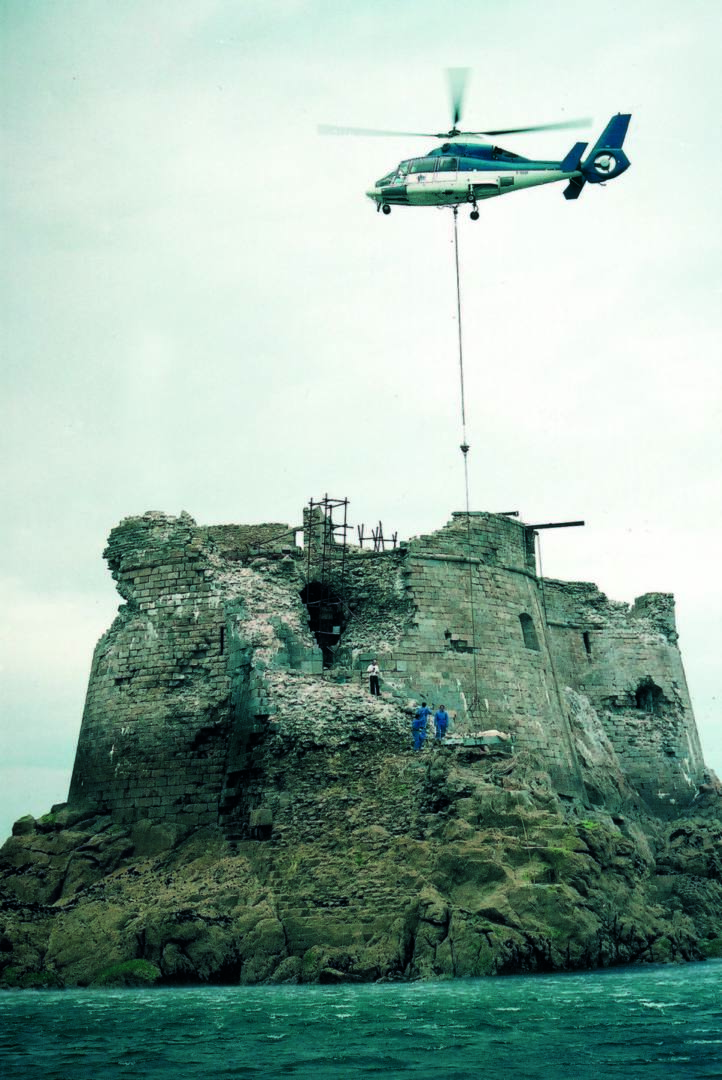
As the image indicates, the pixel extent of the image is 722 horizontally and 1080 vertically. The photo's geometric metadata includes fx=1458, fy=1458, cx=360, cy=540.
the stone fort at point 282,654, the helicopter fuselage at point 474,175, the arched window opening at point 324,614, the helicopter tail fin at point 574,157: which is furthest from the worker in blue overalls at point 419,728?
the helicopter tail fin at point 574,157

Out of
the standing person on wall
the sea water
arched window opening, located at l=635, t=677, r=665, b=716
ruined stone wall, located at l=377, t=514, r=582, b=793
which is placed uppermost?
arched window opening, located at l=635, t=677, r=665, b=716

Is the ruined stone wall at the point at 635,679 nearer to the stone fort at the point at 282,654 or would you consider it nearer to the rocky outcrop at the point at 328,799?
the rocky outcrop at the point at 328,799

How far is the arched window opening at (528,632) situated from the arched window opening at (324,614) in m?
4.29

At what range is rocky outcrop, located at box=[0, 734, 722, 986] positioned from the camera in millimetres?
22688

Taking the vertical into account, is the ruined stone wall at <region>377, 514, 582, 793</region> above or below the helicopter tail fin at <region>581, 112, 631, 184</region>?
below

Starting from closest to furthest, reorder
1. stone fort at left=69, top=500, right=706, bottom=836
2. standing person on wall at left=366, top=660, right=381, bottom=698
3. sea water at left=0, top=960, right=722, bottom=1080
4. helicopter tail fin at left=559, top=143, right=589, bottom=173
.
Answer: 1. sea water at left=0, top=960, right=722, bottom=1080
2. stone fort at left=69, top=500, right=706, bottom=836
3. standing person on wall at left=366, top=660, right=381, bottom=698
4. helicopter tail fin at left=559, top=143, right=589, bottom=173

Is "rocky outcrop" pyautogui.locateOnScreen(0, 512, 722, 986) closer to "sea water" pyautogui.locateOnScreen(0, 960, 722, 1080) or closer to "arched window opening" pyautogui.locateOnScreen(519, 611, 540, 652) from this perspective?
"arched window opening" pyautogui.locateOnScreen(519, 611, 540, 652)

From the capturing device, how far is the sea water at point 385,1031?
15633 millimetres

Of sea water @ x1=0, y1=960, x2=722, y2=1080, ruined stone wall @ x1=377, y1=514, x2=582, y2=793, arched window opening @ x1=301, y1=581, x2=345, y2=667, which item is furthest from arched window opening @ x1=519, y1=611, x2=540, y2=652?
sea water @ x1=0, y1=960, x2=722, y2=1080

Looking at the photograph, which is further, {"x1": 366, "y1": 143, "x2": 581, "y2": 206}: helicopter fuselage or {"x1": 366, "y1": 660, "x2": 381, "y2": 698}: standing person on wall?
{"x1": 366, "y1": 143, "x2": 581, "y2": 206}: helicopter fuselage

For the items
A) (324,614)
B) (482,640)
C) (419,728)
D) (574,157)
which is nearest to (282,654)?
(324,614)

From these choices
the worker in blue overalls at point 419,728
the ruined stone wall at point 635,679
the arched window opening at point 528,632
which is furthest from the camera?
the ruined stone wall at point 635,679

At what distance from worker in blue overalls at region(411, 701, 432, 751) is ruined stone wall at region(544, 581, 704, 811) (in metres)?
11.6

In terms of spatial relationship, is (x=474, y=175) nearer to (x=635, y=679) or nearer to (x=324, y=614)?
A: (x=324, y=614)
